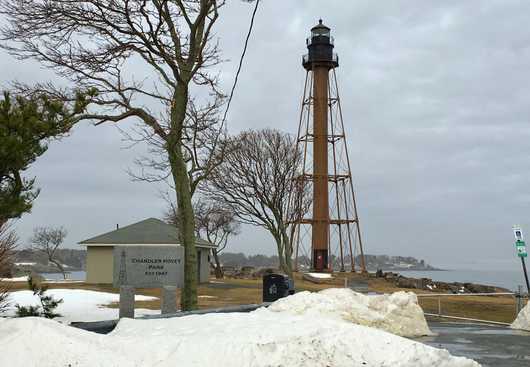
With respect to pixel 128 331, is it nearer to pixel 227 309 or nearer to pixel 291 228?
pixel 227 309

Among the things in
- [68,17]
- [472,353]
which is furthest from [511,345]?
[68,17]

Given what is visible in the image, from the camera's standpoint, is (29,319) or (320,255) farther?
(320,255)

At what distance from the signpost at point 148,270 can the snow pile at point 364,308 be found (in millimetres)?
2445

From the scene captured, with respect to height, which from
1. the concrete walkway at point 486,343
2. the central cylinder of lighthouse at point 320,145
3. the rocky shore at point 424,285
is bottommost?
the rocky shore at point 424,285

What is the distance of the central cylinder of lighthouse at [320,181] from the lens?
4644 cm

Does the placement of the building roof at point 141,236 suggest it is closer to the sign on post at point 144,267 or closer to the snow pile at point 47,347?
the sign on post at point 144,267

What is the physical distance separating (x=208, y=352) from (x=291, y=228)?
29.7m

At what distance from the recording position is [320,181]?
46.3 metres

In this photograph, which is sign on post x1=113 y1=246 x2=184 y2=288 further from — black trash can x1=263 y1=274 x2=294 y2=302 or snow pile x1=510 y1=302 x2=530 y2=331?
snow pile x1=510 y1=302 x2=530 y2=331

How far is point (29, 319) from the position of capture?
324 inches

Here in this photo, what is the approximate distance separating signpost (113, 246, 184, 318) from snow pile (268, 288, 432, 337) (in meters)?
2.44

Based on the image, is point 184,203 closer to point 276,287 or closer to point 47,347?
point 276,287

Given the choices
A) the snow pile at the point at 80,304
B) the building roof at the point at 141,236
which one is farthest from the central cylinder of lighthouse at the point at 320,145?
the snow pile at the point at 80,304

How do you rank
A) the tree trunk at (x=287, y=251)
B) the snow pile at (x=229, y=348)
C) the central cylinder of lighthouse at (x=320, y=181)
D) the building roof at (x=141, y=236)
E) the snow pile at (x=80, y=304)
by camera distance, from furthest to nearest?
the central cylinder of lighthouse at (x=320, y=181)
the building roof at (x=141, y=236)
the tree trunk at (x=287, y=251)
the snow pile at (x=80, y=304)
the snow pile at (x=229, y=348)
